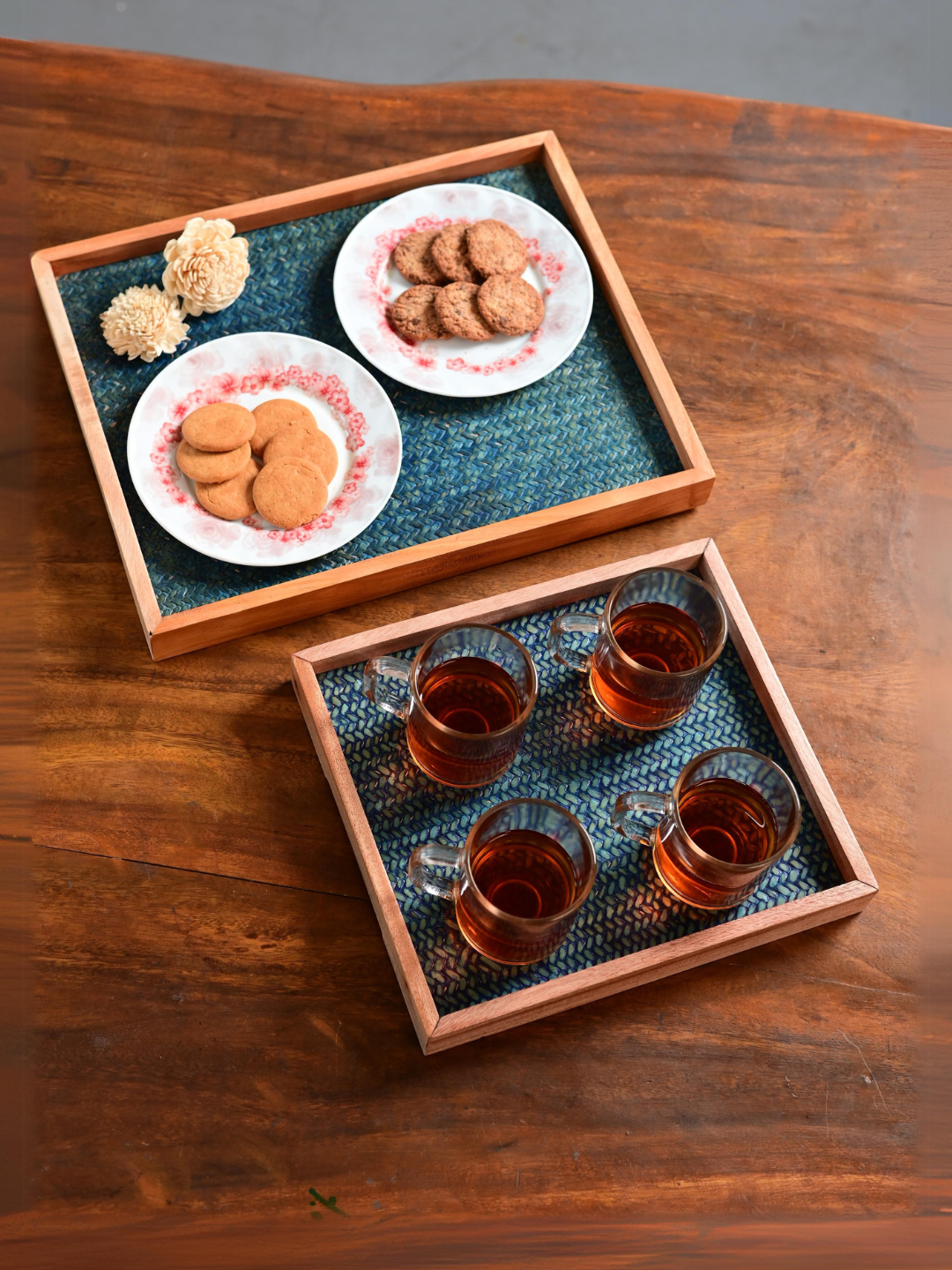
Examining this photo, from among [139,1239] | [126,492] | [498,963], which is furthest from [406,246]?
[139,1239]

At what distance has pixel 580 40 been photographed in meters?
2.85

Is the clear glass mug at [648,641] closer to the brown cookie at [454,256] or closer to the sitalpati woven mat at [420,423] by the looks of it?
the sitalpati woven mat at [420,423]

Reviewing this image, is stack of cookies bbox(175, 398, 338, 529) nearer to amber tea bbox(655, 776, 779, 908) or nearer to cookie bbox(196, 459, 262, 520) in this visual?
cookie bbox(196, 459, 262, 520)

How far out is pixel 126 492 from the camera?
4.39 feet

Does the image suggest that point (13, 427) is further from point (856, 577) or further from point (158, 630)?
point (856, 577)

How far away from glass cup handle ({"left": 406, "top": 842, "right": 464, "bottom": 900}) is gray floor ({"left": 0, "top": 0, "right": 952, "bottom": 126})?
2254mm

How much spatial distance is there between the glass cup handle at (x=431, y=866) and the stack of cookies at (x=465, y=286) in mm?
648

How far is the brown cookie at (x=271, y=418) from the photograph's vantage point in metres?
1.36

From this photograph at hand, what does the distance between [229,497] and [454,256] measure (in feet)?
1.43

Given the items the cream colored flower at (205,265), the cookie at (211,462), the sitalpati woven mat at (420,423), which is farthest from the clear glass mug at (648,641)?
the cream colored flower at (205,265)

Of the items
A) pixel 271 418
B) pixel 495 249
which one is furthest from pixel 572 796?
pixel 495 249

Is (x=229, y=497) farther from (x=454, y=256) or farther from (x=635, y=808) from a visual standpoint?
(x=635, y=808)

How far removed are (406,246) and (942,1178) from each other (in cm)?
121

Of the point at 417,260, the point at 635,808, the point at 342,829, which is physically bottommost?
the point at 342,829
